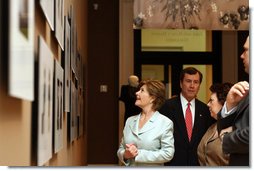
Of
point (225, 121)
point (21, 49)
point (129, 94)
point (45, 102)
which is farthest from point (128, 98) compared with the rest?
point (21, 49)

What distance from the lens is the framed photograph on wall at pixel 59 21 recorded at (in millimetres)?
2086

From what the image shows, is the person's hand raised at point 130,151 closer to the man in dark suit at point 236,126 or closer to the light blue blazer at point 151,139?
the light blue blazer at point 151,139

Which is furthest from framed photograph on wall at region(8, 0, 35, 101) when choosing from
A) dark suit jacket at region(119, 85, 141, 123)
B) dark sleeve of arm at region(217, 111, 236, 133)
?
dark sleeve of arm at region(217, 111, 236, 133)

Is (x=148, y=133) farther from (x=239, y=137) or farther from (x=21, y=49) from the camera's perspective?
(x=21, y=49)

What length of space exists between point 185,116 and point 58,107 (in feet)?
3.23

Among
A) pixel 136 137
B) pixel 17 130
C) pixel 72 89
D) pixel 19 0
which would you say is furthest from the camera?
pixel 136 137

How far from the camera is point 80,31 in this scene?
2.57 metres

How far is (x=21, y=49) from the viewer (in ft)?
4.84

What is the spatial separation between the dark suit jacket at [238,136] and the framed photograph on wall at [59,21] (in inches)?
41.5

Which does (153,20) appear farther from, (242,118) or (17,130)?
(17,130)

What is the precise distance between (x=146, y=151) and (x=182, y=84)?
473mm

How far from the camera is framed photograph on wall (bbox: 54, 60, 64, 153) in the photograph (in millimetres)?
2086

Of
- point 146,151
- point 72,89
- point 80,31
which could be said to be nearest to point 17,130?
point 72,89

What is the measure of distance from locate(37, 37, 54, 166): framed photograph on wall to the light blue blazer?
758mm
